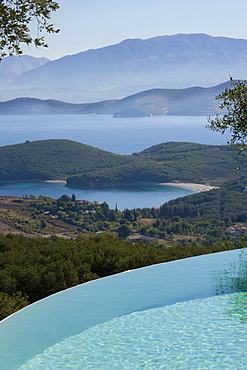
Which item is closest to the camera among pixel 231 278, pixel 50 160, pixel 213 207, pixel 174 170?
pixel 231 278

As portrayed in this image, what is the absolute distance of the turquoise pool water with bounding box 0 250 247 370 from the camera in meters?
3.94

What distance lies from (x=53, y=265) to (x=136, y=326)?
2.69 meters

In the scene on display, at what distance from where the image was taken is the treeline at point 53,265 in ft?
21.4

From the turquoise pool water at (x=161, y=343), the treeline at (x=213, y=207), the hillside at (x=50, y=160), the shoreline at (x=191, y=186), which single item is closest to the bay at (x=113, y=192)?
the shoreline at (x=191, y=186)

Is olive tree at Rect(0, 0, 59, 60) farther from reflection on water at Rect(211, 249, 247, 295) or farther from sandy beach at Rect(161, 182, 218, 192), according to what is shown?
sandy beach at Rect(161, 182, 218, 192)

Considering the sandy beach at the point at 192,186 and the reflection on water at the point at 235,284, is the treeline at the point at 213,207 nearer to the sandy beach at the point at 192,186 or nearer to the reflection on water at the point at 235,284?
the sandy beach at the point at 192,186

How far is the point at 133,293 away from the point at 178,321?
944mm

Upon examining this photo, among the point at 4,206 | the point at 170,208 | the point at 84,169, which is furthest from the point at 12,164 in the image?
the point at 170,208

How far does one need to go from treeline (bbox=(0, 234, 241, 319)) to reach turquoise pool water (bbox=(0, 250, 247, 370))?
3.31ft

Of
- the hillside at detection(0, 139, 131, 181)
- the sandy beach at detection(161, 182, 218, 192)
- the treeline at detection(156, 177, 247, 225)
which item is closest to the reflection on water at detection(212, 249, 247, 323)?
the treeline at detection(156, 177, 247, 225)

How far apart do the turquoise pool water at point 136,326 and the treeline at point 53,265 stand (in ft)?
3.31

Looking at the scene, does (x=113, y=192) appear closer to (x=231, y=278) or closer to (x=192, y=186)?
(x=192, y=186)

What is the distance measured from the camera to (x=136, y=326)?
469cm

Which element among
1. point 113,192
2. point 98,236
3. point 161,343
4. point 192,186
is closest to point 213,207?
point 192,186
